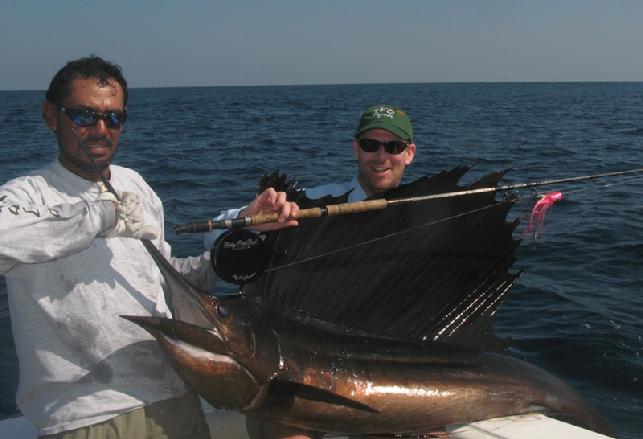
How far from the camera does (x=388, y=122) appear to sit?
3109 mm

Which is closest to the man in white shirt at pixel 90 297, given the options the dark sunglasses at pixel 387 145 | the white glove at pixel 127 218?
the white glove at pixel 127 218

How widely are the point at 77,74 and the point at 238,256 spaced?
748mm

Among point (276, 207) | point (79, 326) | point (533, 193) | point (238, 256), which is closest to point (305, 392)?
point (238, 256)

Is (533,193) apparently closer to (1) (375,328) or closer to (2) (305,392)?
(1) (375,328)

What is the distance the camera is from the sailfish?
6.63 ft

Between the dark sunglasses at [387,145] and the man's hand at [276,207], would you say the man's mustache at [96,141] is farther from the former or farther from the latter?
the dark sunglasses at [387,145]

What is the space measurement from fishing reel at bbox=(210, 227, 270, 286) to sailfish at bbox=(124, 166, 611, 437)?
7 centimetres

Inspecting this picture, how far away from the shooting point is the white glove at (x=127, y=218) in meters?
1.82

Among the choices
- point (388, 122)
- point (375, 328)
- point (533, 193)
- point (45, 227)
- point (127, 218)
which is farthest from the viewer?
point (533, 193)

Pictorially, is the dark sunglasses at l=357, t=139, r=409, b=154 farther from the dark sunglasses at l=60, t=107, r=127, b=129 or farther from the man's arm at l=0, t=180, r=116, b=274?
the man's arm at l=0, t=180, r=116, b=274

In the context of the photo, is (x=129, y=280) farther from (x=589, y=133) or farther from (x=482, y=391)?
(x=589, y=133)

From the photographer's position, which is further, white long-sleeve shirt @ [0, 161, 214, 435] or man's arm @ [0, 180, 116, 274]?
white long-sleeve shirt @ [0, 161, 214, 435]

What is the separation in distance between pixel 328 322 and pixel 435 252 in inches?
19.1

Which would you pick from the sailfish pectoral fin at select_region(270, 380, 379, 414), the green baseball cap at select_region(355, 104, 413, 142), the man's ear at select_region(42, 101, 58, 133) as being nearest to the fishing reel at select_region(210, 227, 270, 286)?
the sailfish pectoral fin at select_region(270, 380, 379, 414)
